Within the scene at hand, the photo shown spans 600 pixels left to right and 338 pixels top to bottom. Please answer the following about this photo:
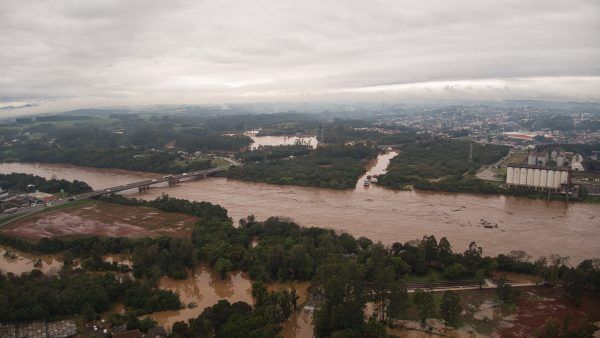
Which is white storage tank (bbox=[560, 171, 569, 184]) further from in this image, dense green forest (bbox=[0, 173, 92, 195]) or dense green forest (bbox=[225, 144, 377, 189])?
dense green forest (bbox=[0, 173, 92, 195])

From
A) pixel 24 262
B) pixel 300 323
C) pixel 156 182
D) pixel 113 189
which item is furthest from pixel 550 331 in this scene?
pixel 156 182

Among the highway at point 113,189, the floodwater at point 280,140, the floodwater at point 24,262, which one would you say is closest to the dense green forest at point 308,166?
the highway at point 113,189

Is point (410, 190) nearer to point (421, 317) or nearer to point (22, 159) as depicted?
point (421, 317)

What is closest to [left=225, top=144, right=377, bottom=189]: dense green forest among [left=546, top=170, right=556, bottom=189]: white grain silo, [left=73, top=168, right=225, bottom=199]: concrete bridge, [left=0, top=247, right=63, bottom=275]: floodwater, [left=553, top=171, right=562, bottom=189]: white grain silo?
[left=73, top=168, right=225, bottom=199]: concrete bridge

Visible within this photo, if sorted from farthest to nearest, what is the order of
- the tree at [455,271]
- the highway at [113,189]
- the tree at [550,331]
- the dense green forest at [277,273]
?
the highway at [113,189]
the tree at [455,271]
the dense green forest at [277,273]
the tree at [550,331]

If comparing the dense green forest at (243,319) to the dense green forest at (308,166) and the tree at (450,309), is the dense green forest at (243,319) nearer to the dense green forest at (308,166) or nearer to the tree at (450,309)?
the tree at (450,309)

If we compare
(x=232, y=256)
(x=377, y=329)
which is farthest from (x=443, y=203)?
(x=377, y=329)

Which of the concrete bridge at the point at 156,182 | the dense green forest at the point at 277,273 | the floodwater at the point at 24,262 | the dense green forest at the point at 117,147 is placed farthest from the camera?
the dense green forest at the point at 117,147
